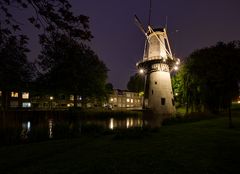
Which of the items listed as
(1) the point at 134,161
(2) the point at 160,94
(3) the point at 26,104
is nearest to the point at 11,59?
(1) the point at 134,161

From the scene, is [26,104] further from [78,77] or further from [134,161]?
[134,161]

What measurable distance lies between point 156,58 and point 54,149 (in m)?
36.9

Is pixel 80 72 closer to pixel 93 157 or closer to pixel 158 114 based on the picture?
pixel 158 114

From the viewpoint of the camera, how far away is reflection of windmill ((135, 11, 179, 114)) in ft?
145

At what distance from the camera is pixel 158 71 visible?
45188 mm

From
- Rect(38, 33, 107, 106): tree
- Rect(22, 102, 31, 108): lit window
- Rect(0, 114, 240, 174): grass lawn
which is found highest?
Rect(38, 33, 107, 106): tree

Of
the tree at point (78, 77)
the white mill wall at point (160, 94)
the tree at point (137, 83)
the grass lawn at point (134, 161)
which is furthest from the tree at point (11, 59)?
the tree at point (137, 83)

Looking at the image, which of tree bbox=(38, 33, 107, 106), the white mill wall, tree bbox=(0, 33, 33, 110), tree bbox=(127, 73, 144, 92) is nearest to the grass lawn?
tree bbox=(0, 33, 33, 110)

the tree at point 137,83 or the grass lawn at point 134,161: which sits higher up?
the tree at point 137,83

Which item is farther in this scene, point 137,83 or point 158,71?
point 137,83

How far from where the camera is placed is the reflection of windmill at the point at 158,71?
44.2m

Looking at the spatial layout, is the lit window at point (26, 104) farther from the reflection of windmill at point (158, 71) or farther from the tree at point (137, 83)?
the tree at point (137, 83)

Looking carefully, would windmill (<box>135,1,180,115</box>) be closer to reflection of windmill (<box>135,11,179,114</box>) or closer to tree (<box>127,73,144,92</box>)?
reflection of windmill (<box>135,11,179,114</box>)

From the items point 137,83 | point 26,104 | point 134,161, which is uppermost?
point 137,83
